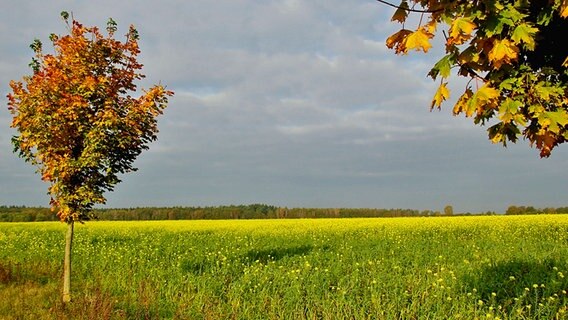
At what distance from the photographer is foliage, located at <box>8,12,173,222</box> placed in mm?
10898

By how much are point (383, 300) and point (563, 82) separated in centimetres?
698

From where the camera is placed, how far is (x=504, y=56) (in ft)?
10.1

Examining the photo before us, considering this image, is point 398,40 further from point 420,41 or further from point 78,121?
point 78,121

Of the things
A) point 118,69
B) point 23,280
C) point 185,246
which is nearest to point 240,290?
point 118,69

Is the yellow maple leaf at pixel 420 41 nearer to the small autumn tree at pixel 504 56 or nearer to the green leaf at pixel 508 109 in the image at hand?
the small autumn tree at pixel 504 56

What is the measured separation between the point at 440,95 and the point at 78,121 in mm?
10057

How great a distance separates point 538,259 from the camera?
14.5 metres

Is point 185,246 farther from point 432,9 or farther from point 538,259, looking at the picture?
point 432,9

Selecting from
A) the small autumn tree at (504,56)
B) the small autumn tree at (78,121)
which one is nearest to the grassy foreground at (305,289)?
the small autumn tree at (78,121)

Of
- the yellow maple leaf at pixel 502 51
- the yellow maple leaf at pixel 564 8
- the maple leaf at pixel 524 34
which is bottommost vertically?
the yellow maple leaf at pixel 502 51

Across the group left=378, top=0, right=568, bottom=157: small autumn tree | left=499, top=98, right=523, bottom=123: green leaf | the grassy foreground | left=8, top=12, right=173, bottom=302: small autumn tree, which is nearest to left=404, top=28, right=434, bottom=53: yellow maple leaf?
left=378, top=0, right=568, bottom=157: small autumn tree

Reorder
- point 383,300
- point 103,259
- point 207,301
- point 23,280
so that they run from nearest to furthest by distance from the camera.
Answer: point 383,300, point 207,301, point 23,280, point 103,259

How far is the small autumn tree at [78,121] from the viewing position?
10898mm

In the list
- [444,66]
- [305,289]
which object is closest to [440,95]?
[444,66]
